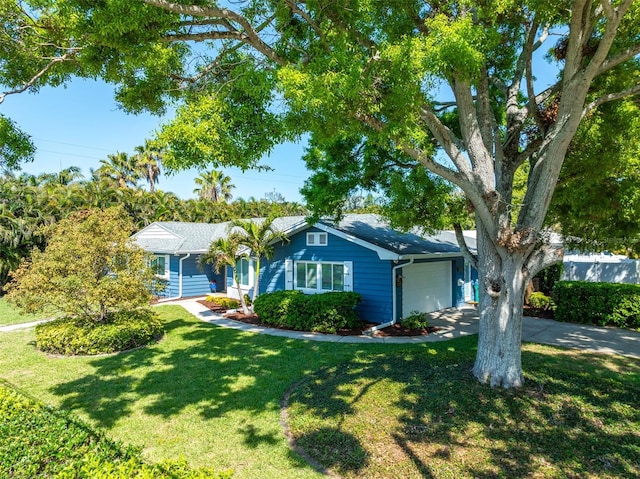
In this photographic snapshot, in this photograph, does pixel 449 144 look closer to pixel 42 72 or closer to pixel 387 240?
pixel 42 72

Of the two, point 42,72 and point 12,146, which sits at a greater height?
point 42,72

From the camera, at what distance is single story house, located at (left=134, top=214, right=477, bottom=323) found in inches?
489

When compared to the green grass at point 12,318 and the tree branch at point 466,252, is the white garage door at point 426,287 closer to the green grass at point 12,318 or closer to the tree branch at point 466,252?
the tree branch at point 466,252

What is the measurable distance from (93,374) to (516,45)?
1096cm

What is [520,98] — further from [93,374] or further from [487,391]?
[93,374]

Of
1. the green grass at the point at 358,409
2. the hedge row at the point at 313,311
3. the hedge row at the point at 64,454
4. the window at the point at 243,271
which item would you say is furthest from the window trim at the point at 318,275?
the hedge row at the point at 64,454

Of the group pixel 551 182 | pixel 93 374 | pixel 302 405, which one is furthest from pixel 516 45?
pixel 93 374

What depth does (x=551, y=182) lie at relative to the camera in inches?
236

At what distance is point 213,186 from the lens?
43.1 metres

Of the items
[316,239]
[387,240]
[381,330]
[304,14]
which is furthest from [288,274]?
[304,14]

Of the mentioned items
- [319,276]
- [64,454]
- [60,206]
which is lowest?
[64,454]

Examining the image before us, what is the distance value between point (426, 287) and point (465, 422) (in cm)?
942

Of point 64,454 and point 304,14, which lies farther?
point 304,14

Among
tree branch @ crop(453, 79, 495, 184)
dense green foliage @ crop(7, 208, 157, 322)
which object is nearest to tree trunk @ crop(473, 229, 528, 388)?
tree branch @ crop(453, 79, 495, 184)
